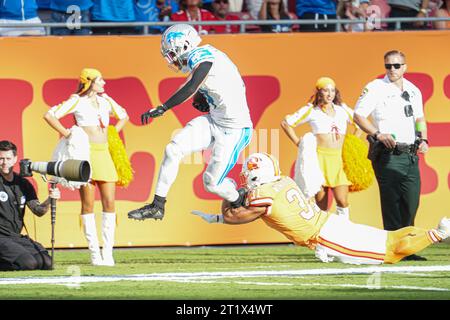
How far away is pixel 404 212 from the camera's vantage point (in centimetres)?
1341

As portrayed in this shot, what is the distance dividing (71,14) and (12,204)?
3172mm

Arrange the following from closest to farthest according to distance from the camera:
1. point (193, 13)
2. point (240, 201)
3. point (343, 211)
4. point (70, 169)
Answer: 1. point (70, 169)
2. point (240, 201)
3. point (343, 211)
4. point (193, 13)

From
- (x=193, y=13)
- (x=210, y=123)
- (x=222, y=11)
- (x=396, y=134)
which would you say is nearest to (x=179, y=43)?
(x=210, y=123)

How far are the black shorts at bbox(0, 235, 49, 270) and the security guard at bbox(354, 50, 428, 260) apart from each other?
3438mm

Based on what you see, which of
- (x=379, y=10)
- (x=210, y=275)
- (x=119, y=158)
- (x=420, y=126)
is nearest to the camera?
(x=210, y=275)

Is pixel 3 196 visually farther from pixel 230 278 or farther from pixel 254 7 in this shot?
pixel 254 7

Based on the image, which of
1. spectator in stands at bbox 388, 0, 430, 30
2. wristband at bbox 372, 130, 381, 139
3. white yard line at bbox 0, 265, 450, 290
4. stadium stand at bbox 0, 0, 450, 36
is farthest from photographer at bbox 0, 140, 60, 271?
spectator in stands at bbox 388, 0, 430, 30

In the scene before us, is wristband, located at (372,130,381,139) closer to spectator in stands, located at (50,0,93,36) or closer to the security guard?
the security guard

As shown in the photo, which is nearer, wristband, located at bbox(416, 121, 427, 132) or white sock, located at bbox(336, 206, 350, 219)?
wristband, located at bbox(416, 121, 427, 132)

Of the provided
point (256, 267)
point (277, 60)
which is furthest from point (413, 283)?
point (277, 60)

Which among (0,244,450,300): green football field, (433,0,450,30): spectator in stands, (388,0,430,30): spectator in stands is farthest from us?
(388,0,430,30): spectator in stands

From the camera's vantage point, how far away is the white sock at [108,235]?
13.0m

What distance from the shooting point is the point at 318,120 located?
1402cm

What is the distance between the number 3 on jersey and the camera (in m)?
11.5
